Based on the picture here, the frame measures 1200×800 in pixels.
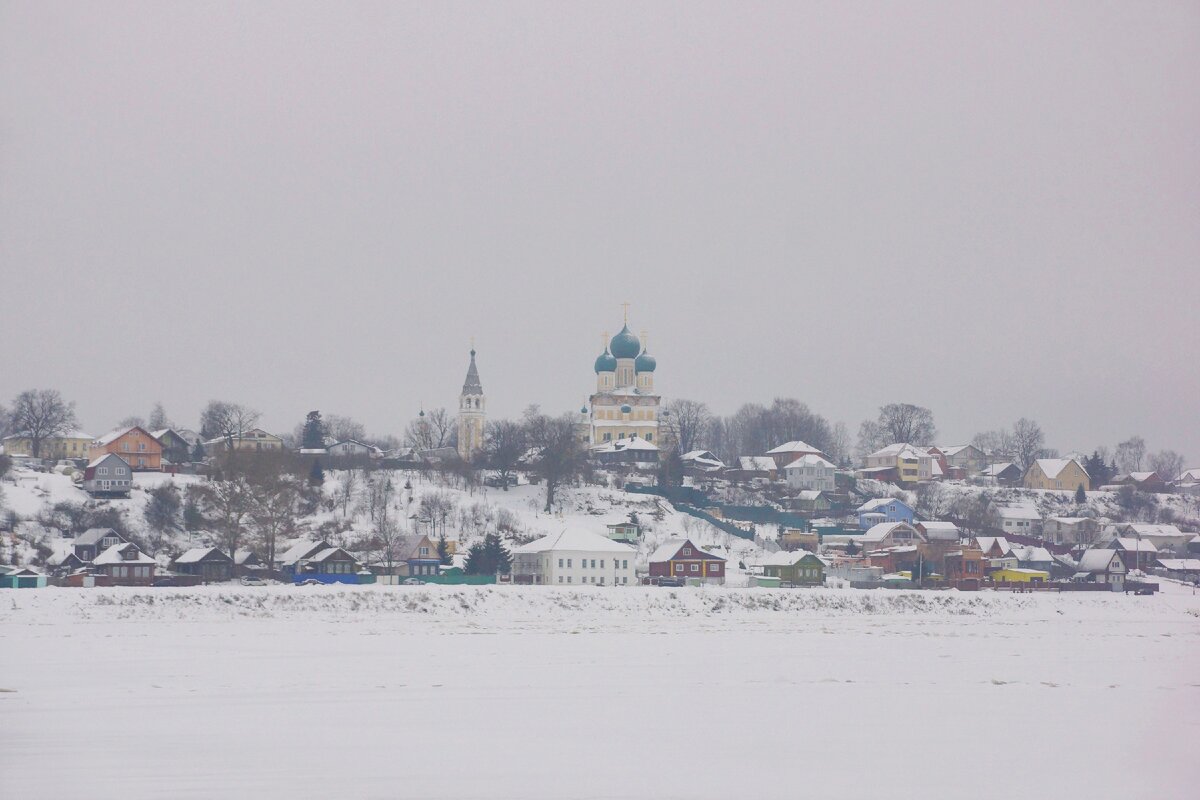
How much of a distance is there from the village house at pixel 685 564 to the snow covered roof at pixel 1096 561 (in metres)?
23.8

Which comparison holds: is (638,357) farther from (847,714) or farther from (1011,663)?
(847,714)

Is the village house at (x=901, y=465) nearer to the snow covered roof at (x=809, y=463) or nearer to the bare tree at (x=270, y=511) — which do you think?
the snow covered roof at (x=809, y=463)

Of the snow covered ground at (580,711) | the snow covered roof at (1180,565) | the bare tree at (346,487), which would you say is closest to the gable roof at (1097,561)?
the snow covered roof at (1180,565)

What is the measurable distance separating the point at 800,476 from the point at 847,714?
10229cm

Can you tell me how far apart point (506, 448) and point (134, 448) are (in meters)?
23.4

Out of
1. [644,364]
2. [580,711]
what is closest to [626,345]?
[644,364]

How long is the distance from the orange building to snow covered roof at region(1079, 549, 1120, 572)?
5567 centimetres

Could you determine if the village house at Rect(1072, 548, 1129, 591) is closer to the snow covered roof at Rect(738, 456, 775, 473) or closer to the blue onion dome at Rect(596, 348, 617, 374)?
the snow covered roof at Rect(738, 456, 775, 473)

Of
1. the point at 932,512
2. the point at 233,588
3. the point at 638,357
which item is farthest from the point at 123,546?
the point at 638,357

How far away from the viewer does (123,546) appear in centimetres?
6147

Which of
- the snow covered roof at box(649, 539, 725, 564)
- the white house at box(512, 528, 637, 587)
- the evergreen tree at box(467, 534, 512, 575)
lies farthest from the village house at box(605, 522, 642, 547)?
the evergreen tree at box(467, 534, 512, 575)

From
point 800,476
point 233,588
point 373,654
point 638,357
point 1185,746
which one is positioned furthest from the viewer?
point 638,357

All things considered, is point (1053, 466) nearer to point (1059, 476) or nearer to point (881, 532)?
point (1059, 476)

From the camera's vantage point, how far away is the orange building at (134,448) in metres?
91.4
